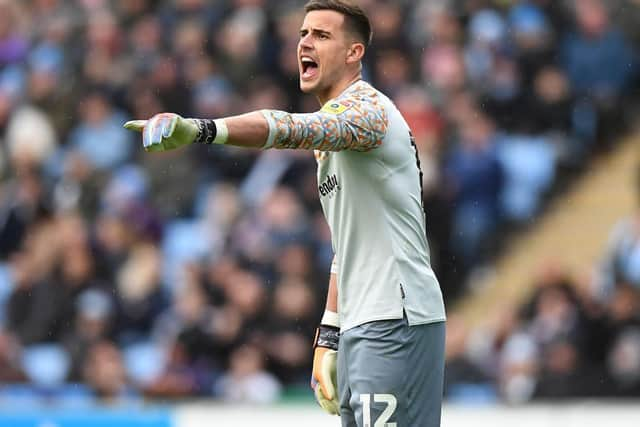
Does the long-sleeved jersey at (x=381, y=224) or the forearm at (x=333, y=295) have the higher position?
the long-sleeved jersey at (x=381, y=224)

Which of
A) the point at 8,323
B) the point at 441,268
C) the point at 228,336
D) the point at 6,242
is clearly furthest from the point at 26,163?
the point at 441,268

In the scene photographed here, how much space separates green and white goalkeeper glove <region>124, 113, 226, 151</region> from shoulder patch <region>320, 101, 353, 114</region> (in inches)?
22.1

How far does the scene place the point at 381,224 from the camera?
17.8ft

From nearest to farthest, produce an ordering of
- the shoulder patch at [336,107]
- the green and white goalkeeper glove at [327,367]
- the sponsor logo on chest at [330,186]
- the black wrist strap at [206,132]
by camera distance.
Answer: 1. the black wrist strap at [206,132]
2. the shoulder patch at [336,107]
3. the sponsor logo on chest at [330,186]
4. the green and white goalkeeper glove at [327,367]

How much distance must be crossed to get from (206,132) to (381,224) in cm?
104

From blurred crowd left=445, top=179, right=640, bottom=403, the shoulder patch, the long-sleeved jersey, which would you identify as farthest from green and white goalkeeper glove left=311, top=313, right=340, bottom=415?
blurred crowd left=445, top=179, right=640, bottom=403

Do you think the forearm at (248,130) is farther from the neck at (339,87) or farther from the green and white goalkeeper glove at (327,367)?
the green and white goalkeeper glove at (327,367)

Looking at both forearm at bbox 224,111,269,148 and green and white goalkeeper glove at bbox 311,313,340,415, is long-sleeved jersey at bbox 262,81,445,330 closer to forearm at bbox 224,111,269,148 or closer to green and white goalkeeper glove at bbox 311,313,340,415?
green and white goalkeeper glove at bbox 311,313,340,415

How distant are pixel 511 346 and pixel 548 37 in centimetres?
321

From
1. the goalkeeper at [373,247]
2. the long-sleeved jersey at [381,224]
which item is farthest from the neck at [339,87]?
the long-sleeved jersey at [381,224]

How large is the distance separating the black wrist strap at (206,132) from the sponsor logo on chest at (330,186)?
0.92 metres

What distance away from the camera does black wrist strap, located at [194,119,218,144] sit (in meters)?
4.68

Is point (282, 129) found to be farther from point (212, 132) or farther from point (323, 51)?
point (323, 51)

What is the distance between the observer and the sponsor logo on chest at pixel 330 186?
18.1 feet
